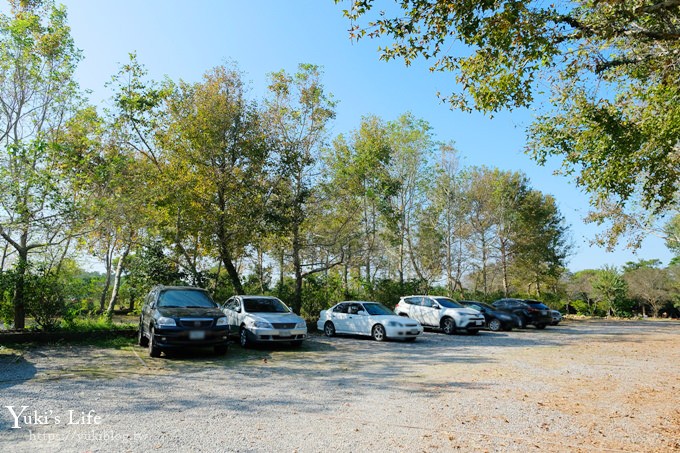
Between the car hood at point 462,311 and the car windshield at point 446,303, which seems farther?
the car windshield at point 446,303

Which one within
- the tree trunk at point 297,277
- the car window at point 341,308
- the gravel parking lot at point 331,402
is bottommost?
the gravel parking lot at point 331,402

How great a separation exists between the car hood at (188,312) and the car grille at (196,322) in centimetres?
10

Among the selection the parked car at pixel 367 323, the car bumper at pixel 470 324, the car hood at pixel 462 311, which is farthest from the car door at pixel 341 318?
the car bumper at pixel 470 324

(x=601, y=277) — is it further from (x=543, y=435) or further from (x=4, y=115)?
(x=4, y=115)

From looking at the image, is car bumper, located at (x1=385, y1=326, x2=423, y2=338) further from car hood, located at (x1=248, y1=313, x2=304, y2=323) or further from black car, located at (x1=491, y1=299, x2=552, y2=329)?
black car, located at (x1=491, y1=299, x2=552, y2=329)

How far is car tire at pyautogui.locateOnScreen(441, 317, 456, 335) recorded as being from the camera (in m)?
18.2

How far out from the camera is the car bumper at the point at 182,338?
10.0 m

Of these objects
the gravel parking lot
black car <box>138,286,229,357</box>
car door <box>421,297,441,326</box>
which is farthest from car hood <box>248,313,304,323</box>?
car door <box>421,297,441,326</box>

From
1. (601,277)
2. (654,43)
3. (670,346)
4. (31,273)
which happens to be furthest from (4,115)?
→ (601,277)

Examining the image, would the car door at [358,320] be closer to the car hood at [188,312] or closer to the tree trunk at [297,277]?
the tree trunk at [297,277]

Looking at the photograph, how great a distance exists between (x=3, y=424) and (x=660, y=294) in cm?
4978

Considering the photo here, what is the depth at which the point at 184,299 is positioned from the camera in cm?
1163

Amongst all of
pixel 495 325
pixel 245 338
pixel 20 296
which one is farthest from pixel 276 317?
pixel 495 325

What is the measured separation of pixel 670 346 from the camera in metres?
15.0
